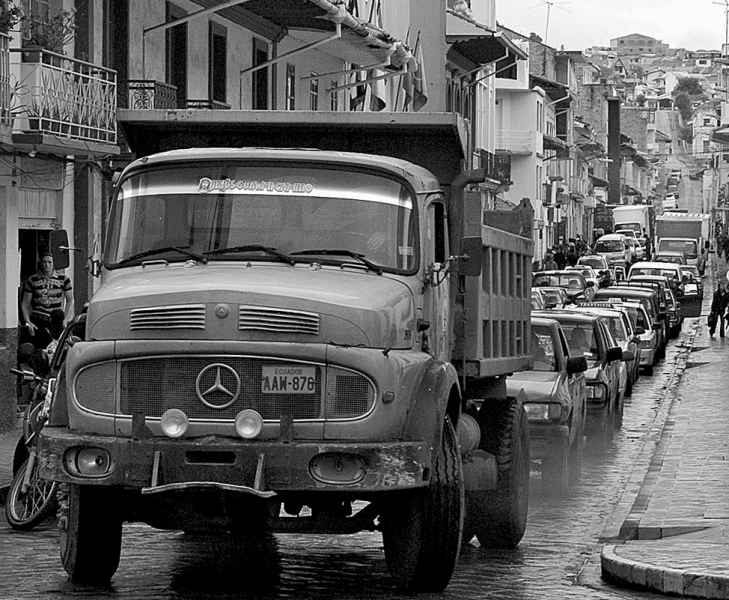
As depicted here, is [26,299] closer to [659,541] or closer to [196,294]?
[659,541]

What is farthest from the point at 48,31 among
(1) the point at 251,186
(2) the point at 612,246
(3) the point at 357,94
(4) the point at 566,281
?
(2) the point at 612,246

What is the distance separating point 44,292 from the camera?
1994 cm

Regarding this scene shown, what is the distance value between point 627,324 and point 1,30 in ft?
52.0

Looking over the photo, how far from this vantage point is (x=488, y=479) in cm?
1088

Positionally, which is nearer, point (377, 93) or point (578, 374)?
point (578, 374)

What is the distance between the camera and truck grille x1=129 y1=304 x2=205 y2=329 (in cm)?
879

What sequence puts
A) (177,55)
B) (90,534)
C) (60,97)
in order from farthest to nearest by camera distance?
(177,55)
(60,97)
(90,534)

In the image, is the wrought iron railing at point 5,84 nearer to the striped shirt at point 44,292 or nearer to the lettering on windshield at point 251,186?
the striped shirt at point 44,292

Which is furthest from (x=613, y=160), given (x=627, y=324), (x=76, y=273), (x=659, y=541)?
(x=659, y=541)

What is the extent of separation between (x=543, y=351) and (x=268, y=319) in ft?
31.3

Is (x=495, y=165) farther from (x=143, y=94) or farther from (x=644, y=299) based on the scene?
(x=143, y=94)

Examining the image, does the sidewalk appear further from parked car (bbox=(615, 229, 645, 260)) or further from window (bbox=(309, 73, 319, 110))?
parked car (bbox=(615, 229, 645, 260))

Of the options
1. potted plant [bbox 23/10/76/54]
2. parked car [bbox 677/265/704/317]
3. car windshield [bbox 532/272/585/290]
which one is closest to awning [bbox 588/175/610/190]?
parked car [bbox 677/265/704/317]

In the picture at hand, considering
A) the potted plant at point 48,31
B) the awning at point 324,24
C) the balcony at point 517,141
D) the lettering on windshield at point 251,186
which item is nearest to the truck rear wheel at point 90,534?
the lettering on windshield at point 251,186
